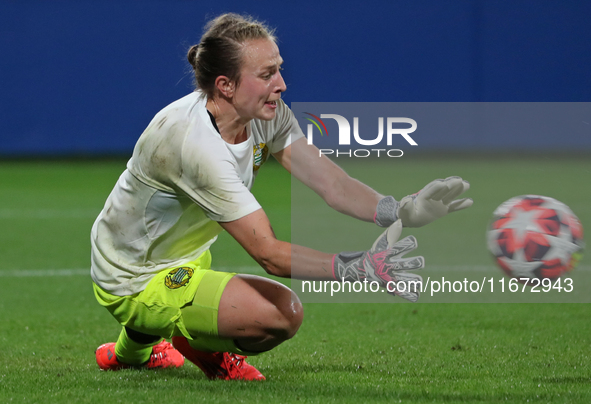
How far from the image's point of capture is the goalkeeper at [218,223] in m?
2.69

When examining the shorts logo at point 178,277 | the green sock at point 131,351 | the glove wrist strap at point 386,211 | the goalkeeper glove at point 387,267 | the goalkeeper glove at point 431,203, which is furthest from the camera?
the green sock at point 131,351

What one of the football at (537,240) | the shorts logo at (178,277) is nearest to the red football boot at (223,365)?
the shorts logo at (178,277)

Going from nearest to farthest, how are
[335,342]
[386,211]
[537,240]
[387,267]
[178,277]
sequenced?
1. [387,267]
2. [178,277]
3. [386,211]
4. [537,240]
5. [335,342]

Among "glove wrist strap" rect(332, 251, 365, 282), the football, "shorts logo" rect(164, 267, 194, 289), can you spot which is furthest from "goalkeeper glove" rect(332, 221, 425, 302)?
the football

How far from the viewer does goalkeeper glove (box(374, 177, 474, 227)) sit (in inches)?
111

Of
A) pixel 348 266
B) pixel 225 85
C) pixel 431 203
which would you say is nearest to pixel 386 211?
pixel 431 203

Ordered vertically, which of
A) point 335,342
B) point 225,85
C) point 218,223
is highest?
point 225,85

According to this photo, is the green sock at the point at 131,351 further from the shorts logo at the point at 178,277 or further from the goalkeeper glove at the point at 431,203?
the goalkeeper glove at the point at 431,203

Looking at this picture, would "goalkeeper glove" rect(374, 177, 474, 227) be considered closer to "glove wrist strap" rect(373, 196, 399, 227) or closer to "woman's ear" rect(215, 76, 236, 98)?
"glove wrist strap" rect(373, 196, 399, 227)

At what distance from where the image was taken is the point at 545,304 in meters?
4.90

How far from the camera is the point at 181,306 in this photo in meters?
2.93

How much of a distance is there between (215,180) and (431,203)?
78 centimetres

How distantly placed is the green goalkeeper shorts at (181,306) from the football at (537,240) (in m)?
1.14

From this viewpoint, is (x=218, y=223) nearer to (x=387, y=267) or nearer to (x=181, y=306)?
(x=181, y=306)
